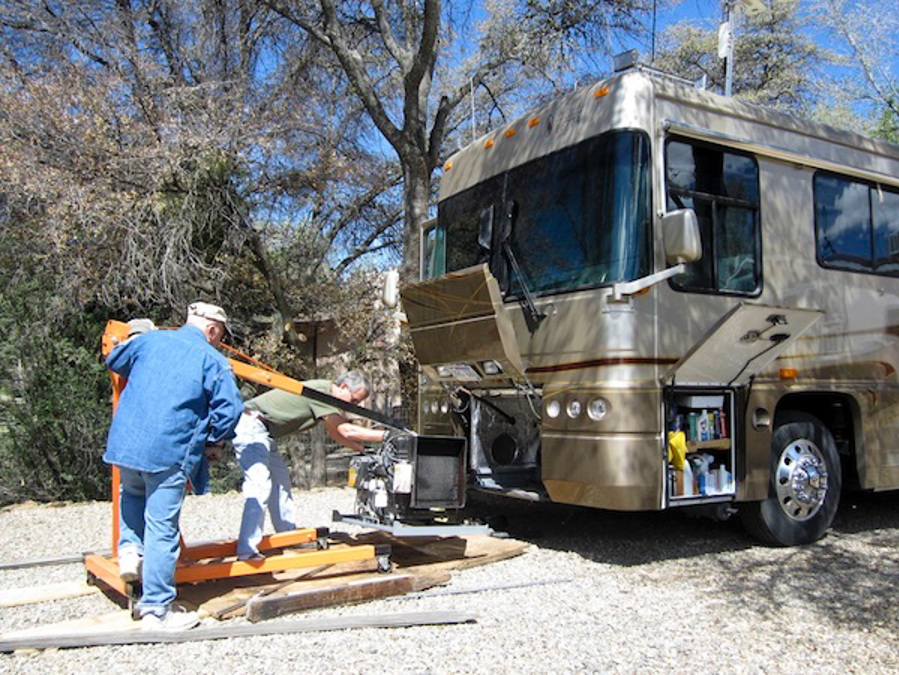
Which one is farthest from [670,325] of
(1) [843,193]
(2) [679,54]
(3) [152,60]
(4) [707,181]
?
(2) [679,54]

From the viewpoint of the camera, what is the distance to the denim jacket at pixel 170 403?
14.0 feet

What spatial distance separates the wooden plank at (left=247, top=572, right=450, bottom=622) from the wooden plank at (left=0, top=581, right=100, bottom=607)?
141 centimetres

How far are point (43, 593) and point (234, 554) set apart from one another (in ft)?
3.85

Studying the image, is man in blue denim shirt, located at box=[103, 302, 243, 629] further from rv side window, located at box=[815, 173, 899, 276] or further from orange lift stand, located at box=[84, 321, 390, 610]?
rv side window, located at box=[815, 173, 899, 276]

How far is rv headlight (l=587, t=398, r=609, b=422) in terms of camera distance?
5.59 meters

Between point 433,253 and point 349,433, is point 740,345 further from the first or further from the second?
point 433,253

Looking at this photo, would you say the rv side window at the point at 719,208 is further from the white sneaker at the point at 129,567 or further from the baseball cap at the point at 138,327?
the white sneaker at the point at 129,567

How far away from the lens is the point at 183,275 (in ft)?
33.7

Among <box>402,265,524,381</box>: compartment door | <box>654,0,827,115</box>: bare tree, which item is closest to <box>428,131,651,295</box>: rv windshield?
<box>402,265,524,381</box>: compartment door

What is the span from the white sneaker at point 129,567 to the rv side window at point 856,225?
18.4 ft

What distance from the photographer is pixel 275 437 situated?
5.81 metres

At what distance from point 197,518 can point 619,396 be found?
16.0ft

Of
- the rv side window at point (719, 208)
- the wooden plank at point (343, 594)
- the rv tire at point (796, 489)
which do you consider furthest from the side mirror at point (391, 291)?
the rv tire at point (796, 489)

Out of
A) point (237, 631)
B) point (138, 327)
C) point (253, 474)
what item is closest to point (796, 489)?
point (253, 474)
